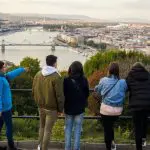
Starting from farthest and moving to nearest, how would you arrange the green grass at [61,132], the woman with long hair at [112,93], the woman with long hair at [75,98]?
the green grass at [61,132]
the woman with long hair at [112,93]
the woman with long hair at [75,98]

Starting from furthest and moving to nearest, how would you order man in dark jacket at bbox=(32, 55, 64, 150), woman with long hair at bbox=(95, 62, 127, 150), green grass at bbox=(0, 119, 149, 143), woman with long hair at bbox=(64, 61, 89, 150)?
green grass at bbox=(0, 119, 149, 143) < woman with long hair at bbox=(95, 62, 127, 150) < woman with long hair at bbox=(64, 61, 89, 150) < man in dark jacket at bbox=(32, 55, 64, 150)

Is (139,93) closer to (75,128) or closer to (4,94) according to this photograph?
(75,128)

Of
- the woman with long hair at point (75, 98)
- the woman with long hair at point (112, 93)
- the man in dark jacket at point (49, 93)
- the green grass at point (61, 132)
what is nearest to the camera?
the man in dark jacket at point (49, 93)

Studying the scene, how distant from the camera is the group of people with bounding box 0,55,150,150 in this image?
19.9 ft

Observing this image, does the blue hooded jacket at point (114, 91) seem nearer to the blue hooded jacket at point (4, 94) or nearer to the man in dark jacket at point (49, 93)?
the man in dark jacket at point (49, 93)

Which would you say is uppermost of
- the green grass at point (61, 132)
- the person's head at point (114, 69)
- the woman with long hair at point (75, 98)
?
the person's head at point (114, 69)

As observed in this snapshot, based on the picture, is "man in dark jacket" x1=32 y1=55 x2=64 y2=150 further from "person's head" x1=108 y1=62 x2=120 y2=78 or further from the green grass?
the green grass

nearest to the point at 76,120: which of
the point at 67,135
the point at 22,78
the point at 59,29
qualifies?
the point at 67,135

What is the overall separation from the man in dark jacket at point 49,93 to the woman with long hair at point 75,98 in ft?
0.61

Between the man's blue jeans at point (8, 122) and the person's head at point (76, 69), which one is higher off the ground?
the person's head at point (76, 69)

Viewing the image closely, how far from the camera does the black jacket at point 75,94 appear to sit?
20.2 ft

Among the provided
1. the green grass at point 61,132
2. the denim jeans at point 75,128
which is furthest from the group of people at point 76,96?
the green grass at point 61,132

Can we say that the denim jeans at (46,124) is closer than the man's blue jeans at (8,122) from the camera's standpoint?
Yes

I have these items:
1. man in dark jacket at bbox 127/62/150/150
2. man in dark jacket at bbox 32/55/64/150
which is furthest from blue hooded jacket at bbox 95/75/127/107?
man in dark jacket at bbox 32/55/64/150
